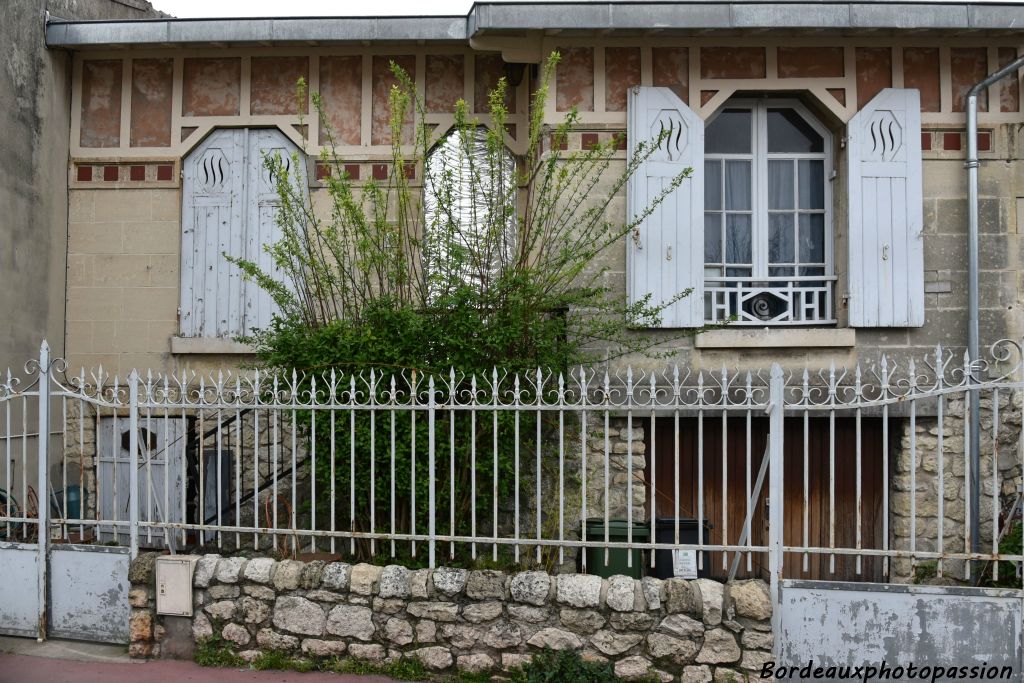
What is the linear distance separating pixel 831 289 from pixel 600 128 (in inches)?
92.4

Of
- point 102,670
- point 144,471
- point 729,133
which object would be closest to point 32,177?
point 144,471

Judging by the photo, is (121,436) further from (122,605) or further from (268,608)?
(268,608)

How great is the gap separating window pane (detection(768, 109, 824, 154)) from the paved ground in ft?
17.3

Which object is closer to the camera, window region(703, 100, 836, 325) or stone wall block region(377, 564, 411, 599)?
stone wall block region(377, 564, 411, 599)

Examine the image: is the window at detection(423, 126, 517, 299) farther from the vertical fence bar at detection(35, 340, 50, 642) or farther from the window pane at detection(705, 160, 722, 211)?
the vertical fence bar at detection(35, 340, 50, 642)

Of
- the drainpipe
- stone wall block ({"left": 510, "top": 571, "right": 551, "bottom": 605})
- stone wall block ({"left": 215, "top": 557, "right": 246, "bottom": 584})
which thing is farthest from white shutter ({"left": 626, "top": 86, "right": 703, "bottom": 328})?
stone wall block ({"left": 215, "top": 557, "right": 246, "bottom": 584})

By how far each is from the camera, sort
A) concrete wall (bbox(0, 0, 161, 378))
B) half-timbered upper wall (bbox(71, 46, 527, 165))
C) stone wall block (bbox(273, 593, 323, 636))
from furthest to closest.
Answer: half-timbered upper wall (bbox(71, 46, 527, 165))
concrete wall (bbox(0, 0, 161, 378))
stone wall block (bbox(273, 593, 323, 636))

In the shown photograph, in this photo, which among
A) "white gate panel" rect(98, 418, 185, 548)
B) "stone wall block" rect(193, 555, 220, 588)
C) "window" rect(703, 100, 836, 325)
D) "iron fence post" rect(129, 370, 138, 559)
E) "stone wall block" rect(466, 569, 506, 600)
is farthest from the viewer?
"white gate panel" rect(98, 418, 185, 548)

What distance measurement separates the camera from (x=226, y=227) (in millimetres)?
7801

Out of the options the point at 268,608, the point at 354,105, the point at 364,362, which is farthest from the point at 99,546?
the point at 354,105

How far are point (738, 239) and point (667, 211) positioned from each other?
0.75 m

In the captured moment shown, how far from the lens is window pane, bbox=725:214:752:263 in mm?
7062

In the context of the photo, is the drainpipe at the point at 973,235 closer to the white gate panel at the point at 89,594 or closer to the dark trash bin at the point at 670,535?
the dark trash bin at the point at 670,535

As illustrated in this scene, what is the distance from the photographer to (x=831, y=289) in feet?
22.9
